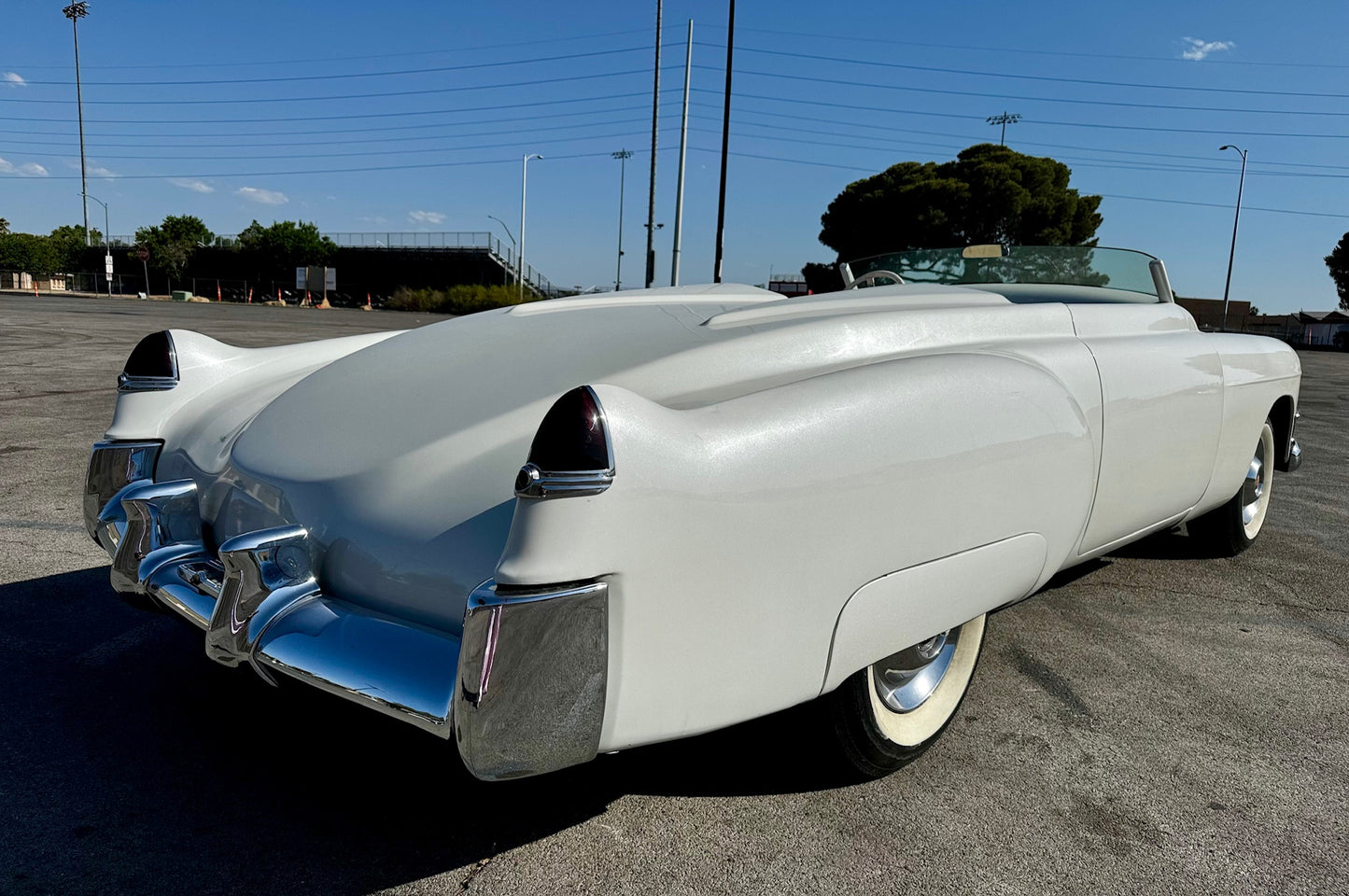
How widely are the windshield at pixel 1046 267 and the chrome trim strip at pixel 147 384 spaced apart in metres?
2.56

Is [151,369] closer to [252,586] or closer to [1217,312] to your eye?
[252,586]

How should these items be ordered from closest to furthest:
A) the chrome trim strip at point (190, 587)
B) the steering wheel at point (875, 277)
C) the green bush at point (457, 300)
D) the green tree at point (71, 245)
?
the chrome trim strip at point (190, 587) → the steering wheel at point (875, 277) → the green bush at point (457, 300) → the green tree at point (71, 245)

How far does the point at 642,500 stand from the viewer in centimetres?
140

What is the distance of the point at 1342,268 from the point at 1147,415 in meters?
58.6

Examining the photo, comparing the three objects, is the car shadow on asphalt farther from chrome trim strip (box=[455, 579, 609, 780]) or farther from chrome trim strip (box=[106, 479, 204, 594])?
chrome trim strip (box=[455, 579, 609, 780])

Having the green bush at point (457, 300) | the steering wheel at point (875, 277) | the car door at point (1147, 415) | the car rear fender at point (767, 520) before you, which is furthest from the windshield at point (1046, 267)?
the green bush at point (457, 300)

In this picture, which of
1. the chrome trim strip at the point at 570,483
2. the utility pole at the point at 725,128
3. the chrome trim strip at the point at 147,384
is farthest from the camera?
the utility pole at the point at 725,128

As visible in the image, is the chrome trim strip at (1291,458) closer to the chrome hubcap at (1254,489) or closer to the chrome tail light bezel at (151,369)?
the chrome hubcap at (1254,489)

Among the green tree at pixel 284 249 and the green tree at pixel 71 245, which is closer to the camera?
the green tree at pixel 284 249

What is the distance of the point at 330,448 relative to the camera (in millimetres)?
1975

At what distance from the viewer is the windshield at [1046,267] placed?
11.5 ft

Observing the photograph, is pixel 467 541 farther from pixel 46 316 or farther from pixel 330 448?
pixel 46 316

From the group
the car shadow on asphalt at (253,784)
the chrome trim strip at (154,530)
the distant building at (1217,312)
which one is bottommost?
the car shadow on asphalt at (253,784)

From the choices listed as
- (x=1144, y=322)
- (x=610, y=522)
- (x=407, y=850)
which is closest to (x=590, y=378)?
(x=610, y=522)
